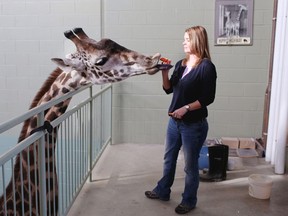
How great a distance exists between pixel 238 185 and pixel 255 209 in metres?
0.54

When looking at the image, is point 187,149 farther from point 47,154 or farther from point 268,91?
point 268,91

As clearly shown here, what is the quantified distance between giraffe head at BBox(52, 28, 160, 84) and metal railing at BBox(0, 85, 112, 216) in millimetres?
199

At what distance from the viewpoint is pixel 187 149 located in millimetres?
2900

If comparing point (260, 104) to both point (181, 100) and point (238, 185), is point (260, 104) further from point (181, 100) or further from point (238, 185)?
point (181, 100)

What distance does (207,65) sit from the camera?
2750 mm

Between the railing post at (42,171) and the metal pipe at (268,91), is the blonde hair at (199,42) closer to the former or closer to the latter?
the railing post at (42,171)

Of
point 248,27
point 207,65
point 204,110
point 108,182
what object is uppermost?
point 248,27

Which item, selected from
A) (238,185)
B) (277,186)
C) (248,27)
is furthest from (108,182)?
(248,27)

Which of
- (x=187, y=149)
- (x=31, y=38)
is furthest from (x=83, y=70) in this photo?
(x=31, y=38)

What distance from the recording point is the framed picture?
4.64 meters

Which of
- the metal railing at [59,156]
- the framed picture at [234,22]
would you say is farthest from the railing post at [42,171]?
the framed picture at [234,22]

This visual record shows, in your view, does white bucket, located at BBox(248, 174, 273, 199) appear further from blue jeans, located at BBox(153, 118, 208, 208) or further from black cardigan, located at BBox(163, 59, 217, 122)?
black cardigan, located at BBox(163, 59, 217, 122)

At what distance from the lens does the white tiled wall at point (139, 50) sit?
4773mm

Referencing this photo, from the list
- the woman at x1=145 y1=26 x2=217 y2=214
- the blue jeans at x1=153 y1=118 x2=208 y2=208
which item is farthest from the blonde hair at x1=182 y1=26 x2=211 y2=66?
the blue jeans at x1=153 y1=118 x2=208 y2=208
